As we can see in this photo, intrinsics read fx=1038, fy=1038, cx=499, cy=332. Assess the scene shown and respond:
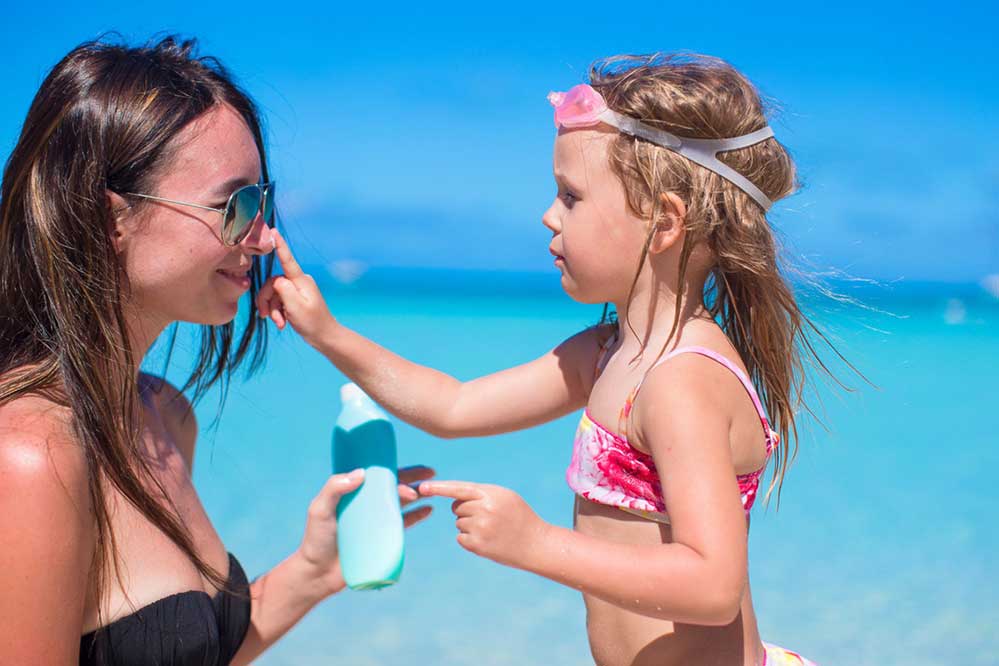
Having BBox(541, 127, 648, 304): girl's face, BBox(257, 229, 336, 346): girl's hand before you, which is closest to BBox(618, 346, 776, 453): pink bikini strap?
BBox(541, 127, 648, 304): girl's face

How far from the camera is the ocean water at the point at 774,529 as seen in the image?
544cm

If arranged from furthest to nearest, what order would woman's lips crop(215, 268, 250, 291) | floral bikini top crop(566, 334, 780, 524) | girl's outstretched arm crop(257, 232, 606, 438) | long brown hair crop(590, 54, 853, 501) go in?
girl's outstretched arm crop(257, 232, 606, 438)
woman's lips crop(215, 268, 250, 291)
long brown hair crop(590, 54, 853, 501)
floral bikini top crop(566, 334, 780, 524)

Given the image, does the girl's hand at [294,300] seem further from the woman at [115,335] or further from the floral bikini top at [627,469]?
the floral bikini top at [627,469]

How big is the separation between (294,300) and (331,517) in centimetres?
58

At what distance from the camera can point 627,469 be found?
232 centimetres

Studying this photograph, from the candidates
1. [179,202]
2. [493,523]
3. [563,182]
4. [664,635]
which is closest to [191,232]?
[179,202]

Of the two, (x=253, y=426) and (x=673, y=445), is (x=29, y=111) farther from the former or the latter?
(x=253, y=426)

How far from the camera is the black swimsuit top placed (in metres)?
2.17

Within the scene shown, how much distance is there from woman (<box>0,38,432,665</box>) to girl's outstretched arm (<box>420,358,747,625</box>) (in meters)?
0.25

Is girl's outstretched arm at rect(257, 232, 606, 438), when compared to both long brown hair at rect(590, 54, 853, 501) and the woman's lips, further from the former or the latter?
long brown hair at rect(590, 54, 853, 501)

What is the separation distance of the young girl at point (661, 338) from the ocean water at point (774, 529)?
226 mm

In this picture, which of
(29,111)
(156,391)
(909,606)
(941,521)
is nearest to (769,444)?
(156,391)

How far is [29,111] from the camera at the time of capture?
2.38m

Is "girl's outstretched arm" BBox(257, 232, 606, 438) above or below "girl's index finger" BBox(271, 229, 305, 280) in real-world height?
below
